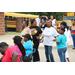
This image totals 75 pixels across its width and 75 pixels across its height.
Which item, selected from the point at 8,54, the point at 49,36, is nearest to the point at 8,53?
the point at 8,54

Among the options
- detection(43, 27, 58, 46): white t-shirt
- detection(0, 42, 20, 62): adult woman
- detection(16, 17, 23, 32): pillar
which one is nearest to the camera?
detection(0, 42, 20, 62): adult woman

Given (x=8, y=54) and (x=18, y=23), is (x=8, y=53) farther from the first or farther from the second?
(x=18, y=23)

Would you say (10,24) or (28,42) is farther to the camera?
(10,24)

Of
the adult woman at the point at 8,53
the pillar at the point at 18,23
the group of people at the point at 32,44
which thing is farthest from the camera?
the pillar at the point at 18,23

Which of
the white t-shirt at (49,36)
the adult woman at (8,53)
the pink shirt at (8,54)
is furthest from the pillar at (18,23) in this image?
the pink shirt at (8,54)

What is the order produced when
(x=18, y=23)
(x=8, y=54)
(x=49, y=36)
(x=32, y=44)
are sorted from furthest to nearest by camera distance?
(x=18, y=23) → (x=49, y=36) → (x=32, y=44) → (x=8, y=54)

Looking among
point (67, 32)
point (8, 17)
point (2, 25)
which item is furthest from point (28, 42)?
point (8, 17)

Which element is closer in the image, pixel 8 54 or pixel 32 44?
pixel 8 54

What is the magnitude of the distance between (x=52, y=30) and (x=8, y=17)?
1606 cm

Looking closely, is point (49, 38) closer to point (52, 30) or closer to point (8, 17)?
point (52, 30)

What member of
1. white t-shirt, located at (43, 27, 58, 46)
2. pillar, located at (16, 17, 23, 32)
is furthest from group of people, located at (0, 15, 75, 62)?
pillar, located at (16, 17, 23, 32)

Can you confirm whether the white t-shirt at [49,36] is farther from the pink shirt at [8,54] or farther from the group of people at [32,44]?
the pink shirt at [8,54]

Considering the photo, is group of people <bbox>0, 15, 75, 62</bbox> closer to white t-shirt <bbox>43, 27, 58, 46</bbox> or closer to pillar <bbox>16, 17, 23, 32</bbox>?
white t-shirt <bbox>43, 27, 58, 46</bbox>
